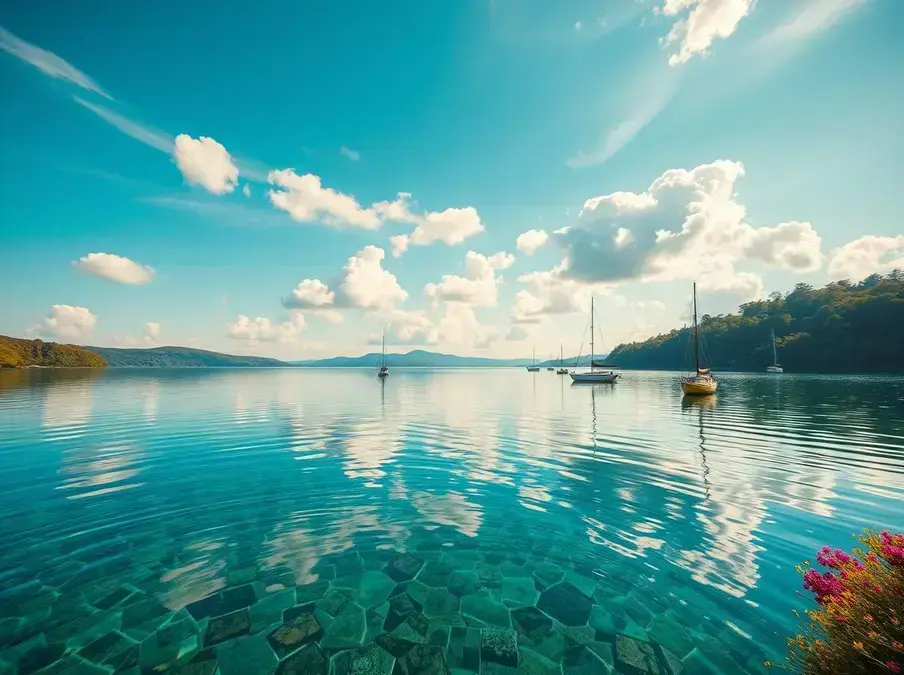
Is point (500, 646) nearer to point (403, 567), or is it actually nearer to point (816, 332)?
point (403, 567)

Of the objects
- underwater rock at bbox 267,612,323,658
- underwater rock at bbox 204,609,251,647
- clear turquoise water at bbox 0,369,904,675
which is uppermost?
underwater rock at bbox 204,609,251,647

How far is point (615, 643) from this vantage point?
5988mm

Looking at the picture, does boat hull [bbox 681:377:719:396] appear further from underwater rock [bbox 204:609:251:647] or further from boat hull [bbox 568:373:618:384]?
underwater rock [bbox 204:609:251:647]

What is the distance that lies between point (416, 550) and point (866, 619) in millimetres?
7777

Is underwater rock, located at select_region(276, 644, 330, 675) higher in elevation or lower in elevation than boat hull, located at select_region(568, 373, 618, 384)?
higher

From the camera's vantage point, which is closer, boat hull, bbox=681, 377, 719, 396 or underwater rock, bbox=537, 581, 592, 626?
underwater rock, bbox=537, 581, 592, 626

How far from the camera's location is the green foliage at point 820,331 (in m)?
116

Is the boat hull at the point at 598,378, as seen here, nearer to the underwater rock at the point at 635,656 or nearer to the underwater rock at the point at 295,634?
the underwater rock at the point at 635,656

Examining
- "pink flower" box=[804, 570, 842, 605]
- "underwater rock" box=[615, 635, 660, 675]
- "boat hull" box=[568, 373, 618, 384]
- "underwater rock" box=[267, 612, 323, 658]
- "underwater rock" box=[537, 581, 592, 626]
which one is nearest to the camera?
"pink flower" box=[804, 570, 842, 605]

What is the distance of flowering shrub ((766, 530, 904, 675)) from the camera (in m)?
3.81

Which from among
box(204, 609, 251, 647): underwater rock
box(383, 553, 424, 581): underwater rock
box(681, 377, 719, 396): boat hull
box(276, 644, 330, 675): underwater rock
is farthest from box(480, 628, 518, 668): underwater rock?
box(681, 377, 719, 396): boat hull

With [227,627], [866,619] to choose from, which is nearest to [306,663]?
[227,627]

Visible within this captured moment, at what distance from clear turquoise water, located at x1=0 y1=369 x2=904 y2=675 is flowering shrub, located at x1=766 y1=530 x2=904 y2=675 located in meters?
1.74

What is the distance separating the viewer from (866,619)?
3.96 meters
